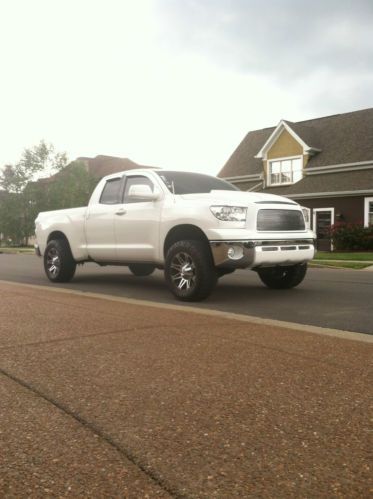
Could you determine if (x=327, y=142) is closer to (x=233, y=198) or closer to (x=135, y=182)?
(x=135, y=182)

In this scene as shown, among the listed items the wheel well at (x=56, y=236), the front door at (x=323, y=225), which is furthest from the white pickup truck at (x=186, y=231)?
the front door at (x=323, y=225)

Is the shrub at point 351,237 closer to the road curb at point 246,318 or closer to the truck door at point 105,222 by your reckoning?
the truck door at point 105,222

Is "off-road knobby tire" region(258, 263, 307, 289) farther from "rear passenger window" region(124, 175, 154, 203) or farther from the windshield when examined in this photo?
"rear passenger window" region(124, 175, 154, 203)

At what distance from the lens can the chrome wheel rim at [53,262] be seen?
384 inches

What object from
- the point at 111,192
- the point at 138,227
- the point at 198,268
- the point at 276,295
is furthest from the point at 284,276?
the point at 111,192

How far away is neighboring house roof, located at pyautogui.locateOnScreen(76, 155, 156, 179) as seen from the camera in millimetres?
57094

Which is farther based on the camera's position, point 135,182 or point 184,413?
point 135,182

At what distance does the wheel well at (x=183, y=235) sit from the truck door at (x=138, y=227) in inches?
8.0

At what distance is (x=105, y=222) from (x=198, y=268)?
2.49 m

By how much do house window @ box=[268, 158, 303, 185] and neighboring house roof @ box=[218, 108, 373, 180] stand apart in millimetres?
770

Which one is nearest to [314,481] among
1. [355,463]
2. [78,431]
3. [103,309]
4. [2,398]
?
[355,463]

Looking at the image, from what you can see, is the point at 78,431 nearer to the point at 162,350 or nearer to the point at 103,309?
the point at 162,350

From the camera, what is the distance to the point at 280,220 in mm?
7453

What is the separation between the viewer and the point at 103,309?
639 cm
